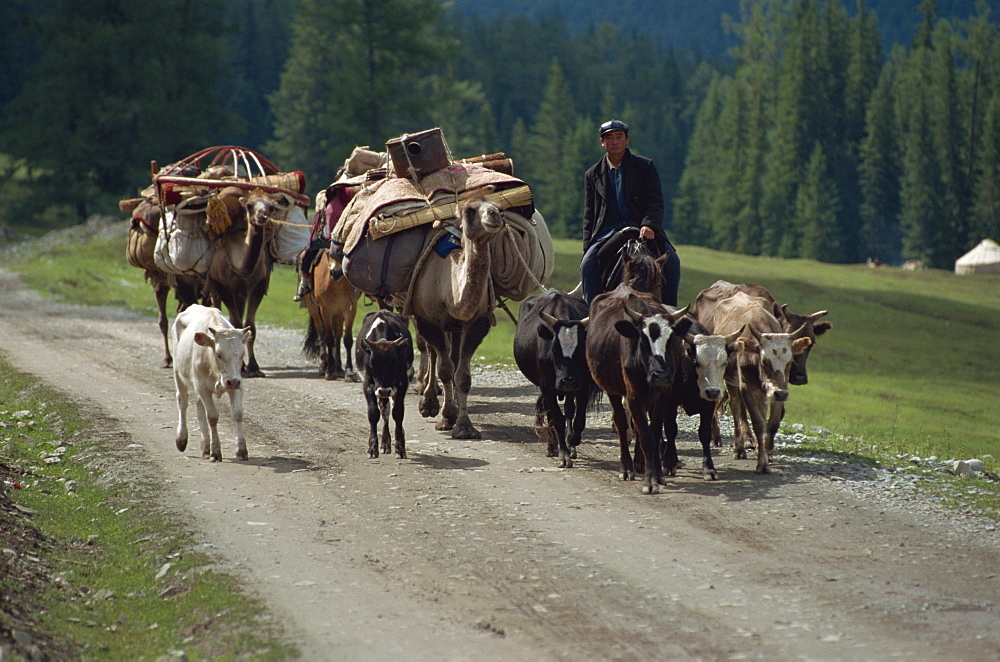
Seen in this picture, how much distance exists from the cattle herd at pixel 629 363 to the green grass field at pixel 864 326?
286cm

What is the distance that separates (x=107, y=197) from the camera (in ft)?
214

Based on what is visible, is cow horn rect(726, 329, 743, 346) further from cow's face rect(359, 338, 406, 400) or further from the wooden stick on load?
the wooden stick on load

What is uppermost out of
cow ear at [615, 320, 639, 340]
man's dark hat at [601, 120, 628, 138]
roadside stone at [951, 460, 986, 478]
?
man's dark hat at [601, 120, 628, 138]

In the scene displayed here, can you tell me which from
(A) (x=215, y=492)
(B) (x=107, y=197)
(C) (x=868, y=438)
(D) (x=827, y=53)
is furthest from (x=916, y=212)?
(A) (x=215, y=492)

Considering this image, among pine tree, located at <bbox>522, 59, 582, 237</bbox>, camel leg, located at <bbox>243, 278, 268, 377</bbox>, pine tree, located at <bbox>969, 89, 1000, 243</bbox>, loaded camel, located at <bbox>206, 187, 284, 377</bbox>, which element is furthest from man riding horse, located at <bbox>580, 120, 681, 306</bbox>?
pine tree, located at <bbox>522, 59, 582, 237</bbox>

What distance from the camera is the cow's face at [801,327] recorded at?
11.1m

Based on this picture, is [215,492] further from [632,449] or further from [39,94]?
[39,94]

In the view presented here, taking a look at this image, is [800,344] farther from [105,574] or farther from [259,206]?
[259,206]

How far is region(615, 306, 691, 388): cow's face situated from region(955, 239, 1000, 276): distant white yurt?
193ft

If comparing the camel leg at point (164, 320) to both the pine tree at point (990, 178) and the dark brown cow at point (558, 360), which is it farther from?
the pine tree at point (990, 178)

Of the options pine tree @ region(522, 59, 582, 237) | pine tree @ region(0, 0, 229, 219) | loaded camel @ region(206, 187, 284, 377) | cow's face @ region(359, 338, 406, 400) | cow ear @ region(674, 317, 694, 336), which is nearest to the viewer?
cow ear @ region(674, 317, 694, 336)

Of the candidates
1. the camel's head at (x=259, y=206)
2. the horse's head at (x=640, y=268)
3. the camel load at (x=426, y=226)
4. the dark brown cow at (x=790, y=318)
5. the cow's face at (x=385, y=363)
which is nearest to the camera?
the dark brown cow at (x=790, y=318)

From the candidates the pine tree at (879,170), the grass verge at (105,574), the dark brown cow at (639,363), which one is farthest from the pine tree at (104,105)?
the dark brown cow at (639,363)

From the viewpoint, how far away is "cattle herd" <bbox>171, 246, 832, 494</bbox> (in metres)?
10.1
